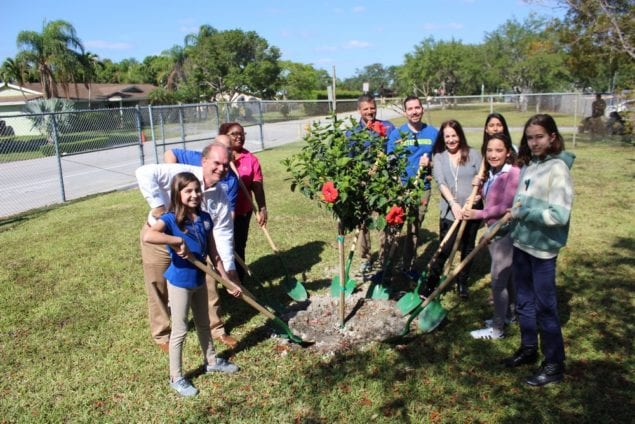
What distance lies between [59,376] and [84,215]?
586 cm

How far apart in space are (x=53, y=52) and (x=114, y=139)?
17329mm

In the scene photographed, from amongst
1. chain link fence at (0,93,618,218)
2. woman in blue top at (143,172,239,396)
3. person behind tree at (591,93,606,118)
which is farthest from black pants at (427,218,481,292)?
person behind tree at (591,93,606,118)

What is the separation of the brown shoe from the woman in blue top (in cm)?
47

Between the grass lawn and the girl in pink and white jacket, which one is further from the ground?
the girl in pink and white jacket

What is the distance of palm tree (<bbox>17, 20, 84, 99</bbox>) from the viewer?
28781 mm

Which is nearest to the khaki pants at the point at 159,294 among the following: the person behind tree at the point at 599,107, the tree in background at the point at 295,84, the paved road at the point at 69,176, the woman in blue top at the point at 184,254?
the woman in blue top at the point at 184,254

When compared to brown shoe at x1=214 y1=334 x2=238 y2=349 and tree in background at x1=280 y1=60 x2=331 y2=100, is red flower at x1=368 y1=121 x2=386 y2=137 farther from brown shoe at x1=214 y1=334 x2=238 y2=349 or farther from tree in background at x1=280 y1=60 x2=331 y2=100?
tree in background at x1=280 y1=60 x2=331 y2=100

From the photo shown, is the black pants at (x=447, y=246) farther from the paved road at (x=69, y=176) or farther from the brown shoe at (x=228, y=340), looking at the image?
the paved road at (x=69, y=176)

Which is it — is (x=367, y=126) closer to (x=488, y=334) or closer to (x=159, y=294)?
(x=488, y=334)

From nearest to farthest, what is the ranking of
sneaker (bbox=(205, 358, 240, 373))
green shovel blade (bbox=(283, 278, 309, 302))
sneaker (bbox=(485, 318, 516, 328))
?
sneaker (bbox=(205, 358, 240, 373)) → sneaker (bbox=(485, 318, 516, 328)) → green shovel blade (bbox=(283, 278, 309, 302))

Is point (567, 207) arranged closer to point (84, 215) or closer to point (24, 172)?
point (84, 215)

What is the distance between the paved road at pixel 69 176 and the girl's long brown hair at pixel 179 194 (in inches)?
279

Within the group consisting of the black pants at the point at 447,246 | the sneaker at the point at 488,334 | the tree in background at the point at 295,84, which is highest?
the tree in background at the point at 295,84

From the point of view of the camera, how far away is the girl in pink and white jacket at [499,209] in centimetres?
384
